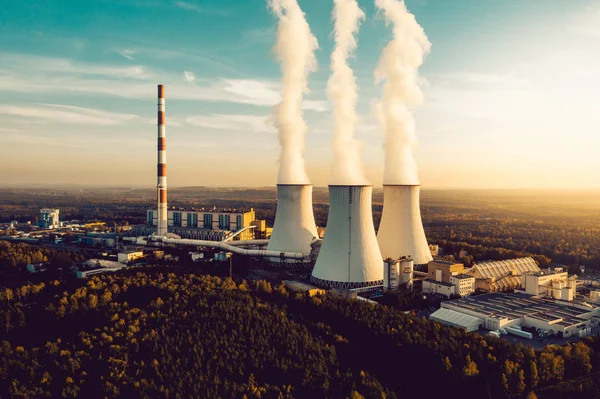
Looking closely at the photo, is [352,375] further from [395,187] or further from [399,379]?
[395,187]

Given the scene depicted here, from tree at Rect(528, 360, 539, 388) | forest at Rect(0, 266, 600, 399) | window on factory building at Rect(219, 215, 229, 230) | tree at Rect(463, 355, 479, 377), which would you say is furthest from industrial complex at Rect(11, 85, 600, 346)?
window on factory building at Rect(219, 215, 229, 230)

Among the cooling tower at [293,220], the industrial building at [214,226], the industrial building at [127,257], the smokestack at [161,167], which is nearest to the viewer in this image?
the cooling tower at [293,220]

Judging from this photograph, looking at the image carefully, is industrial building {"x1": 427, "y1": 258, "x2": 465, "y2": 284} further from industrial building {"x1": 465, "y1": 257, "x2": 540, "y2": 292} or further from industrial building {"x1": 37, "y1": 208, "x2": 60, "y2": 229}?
industrial building {"x1": 37, "y1": 208, "x2": 60, "y2": 229}

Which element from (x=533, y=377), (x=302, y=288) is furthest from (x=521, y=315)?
(x=302, y=288)

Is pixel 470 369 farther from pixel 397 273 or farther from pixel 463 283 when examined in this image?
pixel 463 283

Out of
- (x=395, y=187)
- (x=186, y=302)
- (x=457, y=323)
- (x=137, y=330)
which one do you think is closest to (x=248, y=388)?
(x=137, y=330)

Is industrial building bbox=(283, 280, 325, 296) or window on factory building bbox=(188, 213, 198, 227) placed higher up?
window on factory building bbox=(188, 213, 198, 227)

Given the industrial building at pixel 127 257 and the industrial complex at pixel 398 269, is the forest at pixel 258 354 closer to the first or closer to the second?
the industrial complex at pixel 398 269

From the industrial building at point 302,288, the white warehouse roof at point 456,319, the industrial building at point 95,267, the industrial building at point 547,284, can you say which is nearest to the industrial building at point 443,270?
the industrial building at point 547,284
